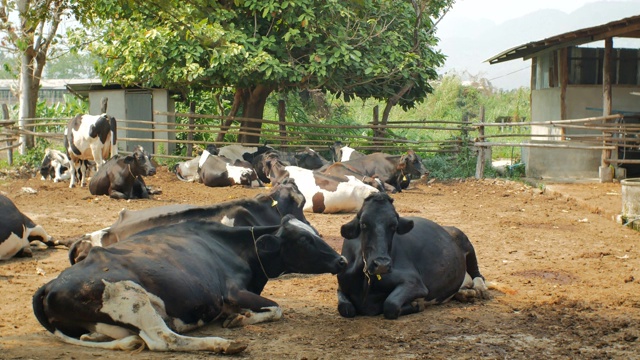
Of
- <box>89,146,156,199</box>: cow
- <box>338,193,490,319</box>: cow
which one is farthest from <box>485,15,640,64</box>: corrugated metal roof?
<box>338,193,490,319</box>: cow

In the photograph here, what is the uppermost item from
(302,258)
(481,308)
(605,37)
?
(605,37)

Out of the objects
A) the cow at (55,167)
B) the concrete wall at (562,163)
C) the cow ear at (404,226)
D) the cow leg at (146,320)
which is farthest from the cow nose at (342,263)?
the concrete wall at (562,163)

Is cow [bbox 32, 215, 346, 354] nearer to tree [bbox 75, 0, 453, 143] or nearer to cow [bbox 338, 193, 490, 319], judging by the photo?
cow [bbox 338, 193, 490, 319]

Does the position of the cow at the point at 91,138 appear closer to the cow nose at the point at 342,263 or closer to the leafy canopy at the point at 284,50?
the leafy canopy at the point at 284,50

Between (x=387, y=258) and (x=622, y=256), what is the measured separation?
467 cm

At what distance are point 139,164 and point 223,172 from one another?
2.88 m

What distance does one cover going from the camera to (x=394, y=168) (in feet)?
62.2

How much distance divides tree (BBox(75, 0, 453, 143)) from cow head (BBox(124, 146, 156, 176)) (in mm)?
3222

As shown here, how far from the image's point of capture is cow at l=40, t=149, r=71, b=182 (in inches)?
797

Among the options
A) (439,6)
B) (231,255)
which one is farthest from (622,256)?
(439,6)

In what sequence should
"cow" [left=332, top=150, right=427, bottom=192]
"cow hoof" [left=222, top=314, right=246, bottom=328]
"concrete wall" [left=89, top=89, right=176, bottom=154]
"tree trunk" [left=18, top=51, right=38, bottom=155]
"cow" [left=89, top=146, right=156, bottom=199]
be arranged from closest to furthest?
1. "cow hoof" [left=222, top=314, right=246, bottom=328]
2. "cow" [left=89, top=146, right=156, bottom=199]
3. "cow" [left=332, top=150, right=427, bottom=192]
4. "tree trunk" [left=18, top=51, right=38, bottom=155]
5. "concrete wall" [left=89, top=89, right=176, bottom=154]

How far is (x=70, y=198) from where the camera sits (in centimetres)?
1644

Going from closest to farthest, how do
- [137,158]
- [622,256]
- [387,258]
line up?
[387,258] → [622,256] → [137,158]

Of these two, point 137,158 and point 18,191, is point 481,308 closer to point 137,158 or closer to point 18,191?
point 137,158
